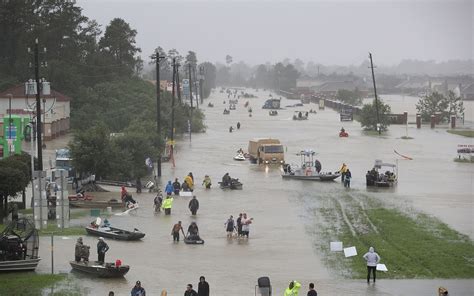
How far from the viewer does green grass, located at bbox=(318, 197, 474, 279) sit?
78.3 ft

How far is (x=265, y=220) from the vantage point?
32531mm

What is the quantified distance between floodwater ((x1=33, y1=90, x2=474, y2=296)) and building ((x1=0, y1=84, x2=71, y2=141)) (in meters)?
A: 8.20

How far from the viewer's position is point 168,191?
3684 cm

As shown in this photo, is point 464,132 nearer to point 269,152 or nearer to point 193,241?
point 269,152

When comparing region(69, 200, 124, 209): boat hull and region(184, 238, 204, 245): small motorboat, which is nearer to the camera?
region(184, 238, 204, 245): small motorboat

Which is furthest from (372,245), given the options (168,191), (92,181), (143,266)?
(92,181)

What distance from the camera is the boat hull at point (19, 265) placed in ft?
72.8

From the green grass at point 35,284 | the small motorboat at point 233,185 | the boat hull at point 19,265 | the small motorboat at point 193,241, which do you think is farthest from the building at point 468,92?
the green grass at point 35,284

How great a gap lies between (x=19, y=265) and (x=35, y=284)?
3.81ft

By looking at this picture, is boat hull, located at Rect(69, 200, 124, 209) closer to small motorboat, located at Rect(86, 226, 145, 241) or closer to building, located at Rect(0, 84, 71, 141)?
small motorboat, located at Rect(86, 226, 145, 241)

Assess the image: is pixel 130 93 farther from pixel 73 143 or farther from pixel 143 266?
pixel 143 266

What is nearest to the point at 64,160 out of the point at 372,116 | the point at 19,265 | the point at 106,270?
the point at 19,265

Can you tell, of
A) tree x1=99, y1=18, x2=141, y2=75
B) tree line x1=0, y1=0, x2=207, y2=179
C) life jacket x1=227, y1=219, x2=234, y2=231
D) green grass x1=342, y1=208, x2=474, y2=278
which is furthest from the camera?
tree x1=99, y1=18, x2=141, y2=75

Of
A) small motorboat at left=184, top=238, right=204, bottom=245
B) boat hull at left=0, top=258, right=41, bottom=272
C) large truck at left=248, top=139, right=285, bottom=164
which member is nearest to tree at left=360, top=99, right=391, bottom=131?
large truck at left=248, top=139, right=285, bottom=164
